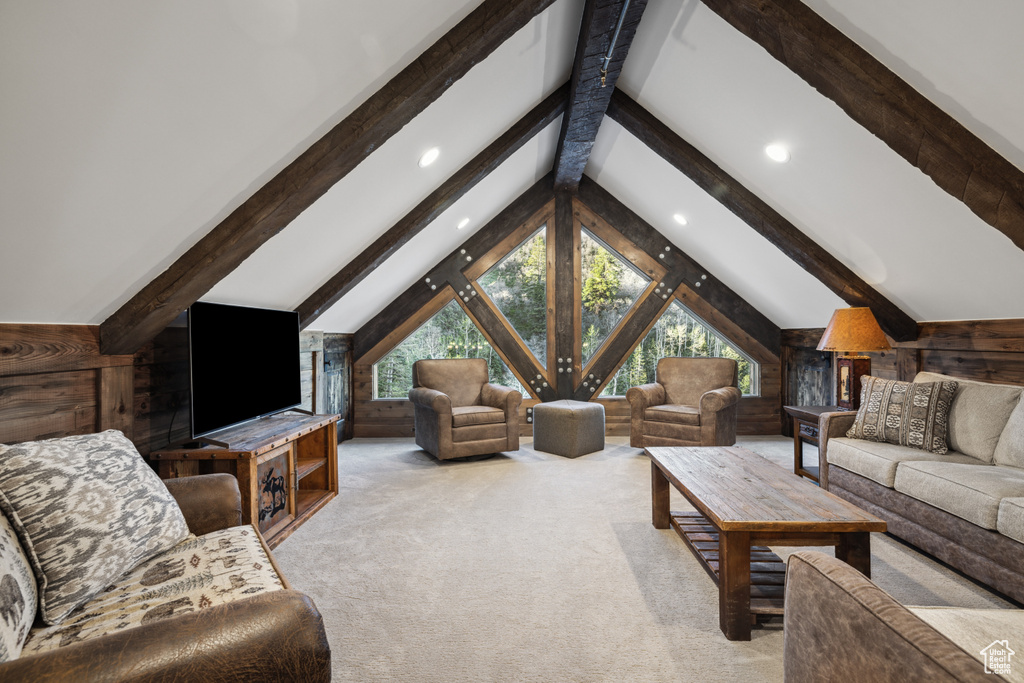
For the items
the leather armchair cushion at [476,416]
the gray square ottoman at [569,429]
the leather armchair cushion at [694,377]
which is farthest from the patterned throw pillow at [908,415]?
the leather armchair cushion at [476,416]

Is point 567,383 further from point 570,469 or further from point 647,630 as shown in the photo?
point 647,630

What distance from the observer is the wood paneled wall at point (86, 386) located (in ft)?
6.18

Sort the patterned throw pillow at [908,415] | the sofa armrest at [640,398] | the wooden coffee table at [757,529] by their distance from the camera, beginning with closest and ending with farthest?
the wooden coffee table at [757,529], the patterned throw pillow at [908,415], the sofa armrest at [640,398]

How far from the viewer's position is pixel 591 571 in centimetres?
239

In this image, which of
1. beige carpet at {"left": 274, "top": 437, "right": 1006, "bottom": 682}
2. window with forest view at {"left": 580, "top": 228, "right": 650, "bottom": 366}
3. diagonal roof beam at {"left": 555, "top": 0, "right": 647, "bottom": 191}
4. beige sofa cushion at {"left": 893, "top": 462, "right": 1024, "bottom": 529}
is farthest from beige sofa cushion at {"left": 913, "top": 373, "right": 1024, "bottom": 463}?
window with forest view at {"left": 580, "top": 228, "right": 650, "bottom": 366}

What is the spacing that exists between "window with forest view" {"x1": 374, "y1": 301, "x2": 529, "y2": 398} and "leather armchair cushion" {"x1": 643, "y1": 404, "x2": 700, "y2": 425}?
156cm

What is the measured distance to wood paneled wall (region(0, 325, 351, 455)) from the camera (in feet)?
6.18

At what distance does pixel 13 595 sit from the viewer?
45.6 inches

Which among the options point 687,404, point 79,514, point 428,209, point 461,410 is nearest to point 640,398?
point 687,404

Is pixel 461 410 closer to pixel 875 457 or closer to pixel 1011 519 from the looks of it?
pixel 875 457

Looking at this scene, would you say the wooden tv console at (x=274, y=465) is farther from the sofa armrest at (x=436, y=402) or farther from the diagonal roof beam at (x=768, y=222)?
the diagonal roof beam at (x=768, y=222)

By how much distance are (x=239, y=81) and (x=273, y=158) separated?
489mm

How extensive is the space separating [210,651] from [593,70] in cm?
344

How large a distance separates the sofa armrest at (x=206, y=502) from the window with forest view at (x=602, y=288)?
4.31 m
